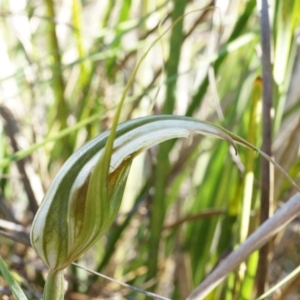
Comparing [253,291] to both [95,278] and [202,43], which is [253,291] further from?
[202,43]

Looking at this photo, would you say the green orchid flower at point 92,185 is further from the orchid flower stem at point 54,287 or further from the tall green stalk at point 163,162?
the tall green stalk at point 163,162

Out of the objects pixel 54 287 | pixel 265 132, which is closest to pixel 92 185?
pixel 54 287

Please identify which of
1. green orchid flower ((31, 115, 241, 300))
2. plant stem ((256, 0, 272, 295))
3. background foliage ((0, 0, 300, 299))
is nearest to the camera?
green orchid flower ((31, 115, 241, 300))

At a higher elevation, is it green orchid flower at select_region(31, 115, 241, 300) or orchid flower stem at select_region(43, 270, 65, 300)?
green orchid flower at select_region(31, 115, 241, 300)

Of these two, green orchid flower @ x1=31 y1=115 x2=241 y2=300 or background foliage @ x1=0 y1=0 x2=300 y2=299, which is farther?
background foliage @ x1=0 y1=0 x2=300 y2=299

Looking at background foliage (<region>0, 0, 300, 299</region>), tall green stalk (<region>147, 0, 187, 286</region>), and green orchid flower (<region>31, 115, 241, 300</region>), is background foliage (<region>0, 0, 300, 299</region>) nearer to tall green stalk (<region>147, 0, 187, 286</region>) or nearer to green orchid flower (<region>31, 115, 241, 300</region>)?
tall green stalk (<region>147, 0, 187, 286</region>)

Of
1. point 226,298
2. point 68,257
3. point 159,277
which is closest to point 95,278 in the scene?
point 159,277

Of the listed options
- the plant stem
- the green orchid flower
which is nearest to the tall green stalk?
the plant stem
